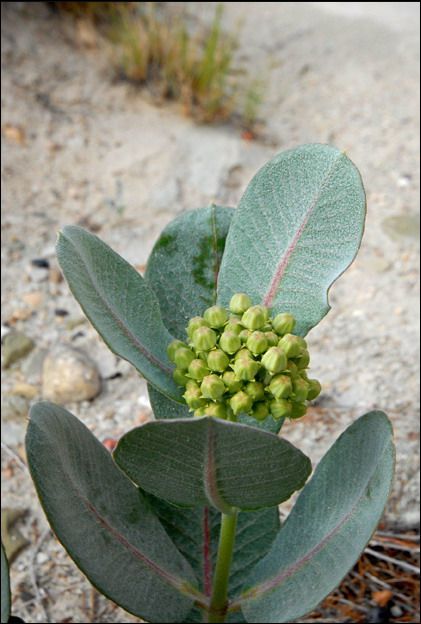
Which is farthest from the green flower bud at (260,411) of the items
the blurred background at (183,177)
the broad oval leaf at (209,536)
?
the blurred background at (183,177)

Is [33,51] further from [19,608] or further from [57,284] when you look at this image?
[19,608]

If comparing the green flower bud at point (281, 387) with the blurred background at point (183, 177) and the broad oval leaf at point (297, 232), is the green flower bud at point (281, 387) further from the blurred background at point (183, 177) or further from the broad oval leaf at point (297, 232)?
the blurred background at point (183, 177)

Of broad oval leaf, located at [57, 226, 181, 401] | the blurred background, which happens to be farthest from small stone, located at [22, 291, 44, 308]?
broad oval leaf, located at [57, 226, 181, 401]

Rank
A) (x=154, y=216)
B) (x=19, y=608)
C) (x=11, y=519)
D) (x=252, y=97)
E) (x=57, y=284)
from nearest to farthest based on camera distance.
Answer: (x=19, y=608) < (x=11, y=519) < (x=57, y=284) < (x=154, y=216) < (x=252, y=97)

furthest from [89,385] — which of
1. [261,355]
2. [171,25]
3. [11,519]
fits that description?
[171,25]

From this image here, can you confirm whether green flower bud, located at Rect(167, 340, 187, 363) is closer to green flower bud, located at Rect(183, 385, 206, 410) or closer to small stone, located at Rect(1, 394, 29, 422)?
green flower bud, located at Rect(183, 385, 206, 410)

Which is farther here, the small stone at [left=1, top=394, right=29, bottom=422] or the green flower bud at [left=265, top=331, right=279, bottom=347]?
the small stone at [left=1, top=394, right=29, bottom=422]

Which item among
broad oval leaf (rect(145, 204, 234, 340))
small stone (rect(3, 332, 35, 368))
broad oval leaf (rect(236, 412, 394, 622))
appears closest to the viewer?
broad oval leaf (rect(236, 412, 394, 622))

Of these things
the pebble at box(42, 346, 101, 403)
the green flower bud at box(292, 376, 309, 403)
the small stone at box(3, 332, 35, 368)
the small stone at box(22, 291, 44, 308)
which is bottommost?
the small stone at box(3, 332, 35, 368)
